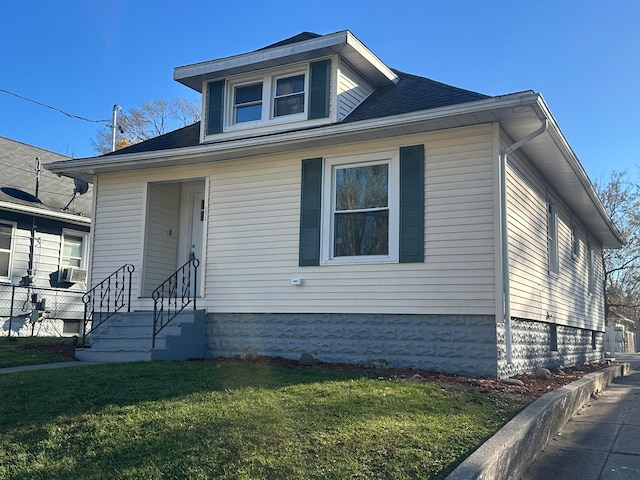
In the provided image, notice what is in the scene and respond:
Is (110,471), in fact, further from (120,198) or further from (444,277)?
(120,198)

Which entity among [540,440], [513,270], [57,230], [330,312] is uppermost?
[57,230]

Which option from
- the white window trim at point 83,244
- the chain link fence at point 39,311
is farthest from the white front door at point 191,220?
the white window trim at point 83,244

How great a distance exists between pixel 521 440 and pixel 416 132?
4997mm

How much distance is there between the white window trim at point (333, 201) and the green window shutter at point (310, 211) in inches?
3.1

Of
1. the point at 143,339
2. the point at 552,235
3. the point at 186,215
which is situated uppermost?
the point at 186,215

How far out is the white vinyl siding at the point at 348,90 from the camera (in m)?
10.0

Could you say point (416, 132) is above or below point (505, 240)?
above

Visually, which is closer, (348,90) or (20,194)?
(348,90)

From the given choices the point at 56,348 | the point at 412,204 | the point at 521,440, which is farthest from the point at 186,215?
the point at 521,440

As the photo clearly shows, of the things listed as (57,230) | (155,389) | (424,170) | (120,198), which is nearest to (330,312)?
(424,170)

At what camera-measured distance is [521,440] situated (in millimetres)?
4840

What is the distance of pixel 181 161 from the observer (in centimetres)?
1044

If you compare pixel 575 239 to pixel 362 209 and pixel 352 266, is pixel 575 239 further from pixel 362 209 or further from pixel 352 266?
pixel 352 266

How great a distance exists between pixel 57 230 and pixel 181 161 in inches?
297
